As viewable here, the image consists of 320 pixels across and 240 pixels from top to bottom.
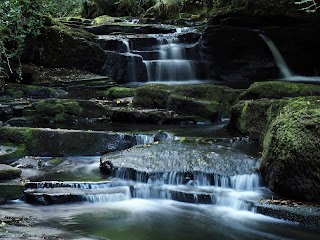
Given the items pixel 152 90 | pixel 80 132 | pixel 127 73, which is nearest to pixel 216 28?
pixel 127 73

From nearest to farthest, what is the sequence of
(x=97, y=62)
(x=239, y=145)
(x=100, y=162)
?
1. (x=100, y=162)
2. (x=239, y=145)
3. (x=97, y=62)

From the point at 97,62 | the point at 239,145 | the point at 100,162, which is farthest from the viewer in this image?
the point at 97,62

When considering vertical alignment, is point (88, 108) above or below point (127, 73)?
below

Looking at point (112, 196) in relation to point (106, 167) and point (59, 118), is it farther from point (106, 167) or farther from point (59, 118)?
point (59, 118)

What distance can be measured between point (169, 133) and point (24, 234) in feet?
16.8

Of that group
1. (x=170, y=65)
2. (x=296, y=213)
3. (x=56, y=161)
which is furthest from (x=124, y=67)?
(x=296, y=213)

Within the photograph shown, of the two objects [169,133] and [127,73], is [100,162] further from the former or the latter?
[127,73]

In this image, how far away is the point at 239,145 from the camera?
321 inches

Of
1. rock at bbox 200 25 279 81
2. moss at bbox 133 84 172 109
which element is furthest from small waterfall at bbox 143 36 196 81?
moss at bbox 133 84 172 109

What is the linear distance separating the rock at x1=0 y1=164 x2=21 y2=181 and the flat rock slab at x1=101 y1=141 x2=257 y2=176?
5.07ft

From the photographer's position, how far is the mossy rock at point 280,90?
979cm

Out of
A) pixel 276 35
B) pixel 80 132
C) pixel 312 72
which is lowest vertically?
pixel 80 132

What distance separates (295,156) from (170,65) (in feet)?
40.7

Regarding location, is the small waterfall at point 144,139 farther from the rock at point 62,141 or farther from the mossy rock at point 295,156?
the mossy rock at point 295,156
